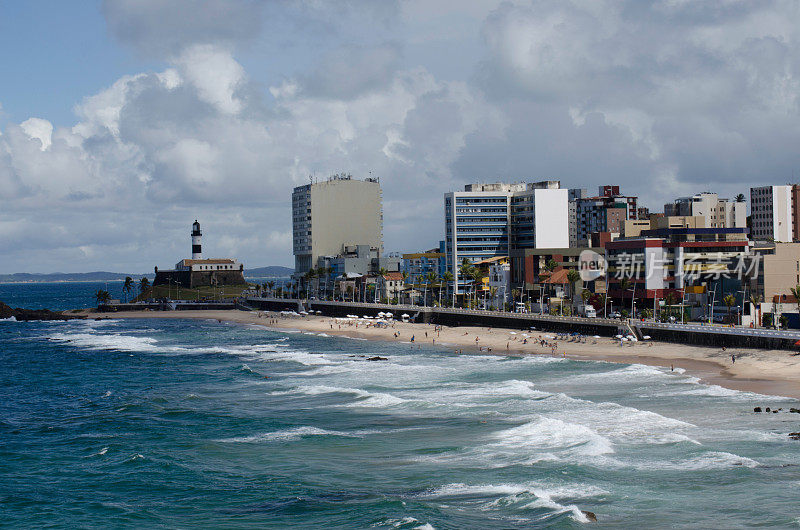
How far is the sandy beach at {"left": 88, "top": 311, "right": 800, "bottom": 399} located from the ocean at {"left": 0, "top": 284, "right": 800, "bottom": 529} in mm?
4484

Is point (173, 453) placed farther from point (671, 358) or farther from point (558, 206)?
point (558, 206)

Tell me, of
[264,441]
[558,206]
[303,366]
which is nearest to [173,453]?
[264,441]

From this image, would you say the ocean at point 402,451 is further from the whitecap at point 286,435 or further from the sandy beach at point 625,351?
the sandy beach at point 625,351

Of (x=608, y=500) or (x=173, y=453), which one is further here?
(x=173, y=453)

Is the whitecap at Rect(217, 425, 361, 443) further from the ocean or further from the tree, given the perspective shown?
the tree

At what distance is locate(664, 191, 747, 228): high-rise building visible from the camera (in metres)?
181

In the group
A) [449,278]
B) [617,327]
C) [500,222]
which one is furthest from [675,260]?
[500,222]

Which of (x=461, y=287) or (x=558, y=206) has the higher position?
(x=558, y=206)

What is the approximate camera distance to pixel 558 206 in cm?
18875

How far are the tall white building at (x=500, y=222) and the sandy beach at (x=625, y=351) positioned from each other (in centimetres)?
4122

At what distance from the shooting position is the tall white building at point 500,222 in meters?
186

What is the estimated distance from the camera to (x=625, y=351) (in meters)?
92.8

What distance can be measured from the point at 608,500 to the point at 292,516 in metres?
14.0

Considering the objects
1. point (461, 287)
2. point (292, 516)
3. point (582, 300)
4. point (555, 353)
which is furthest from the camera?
point (461, 287)
